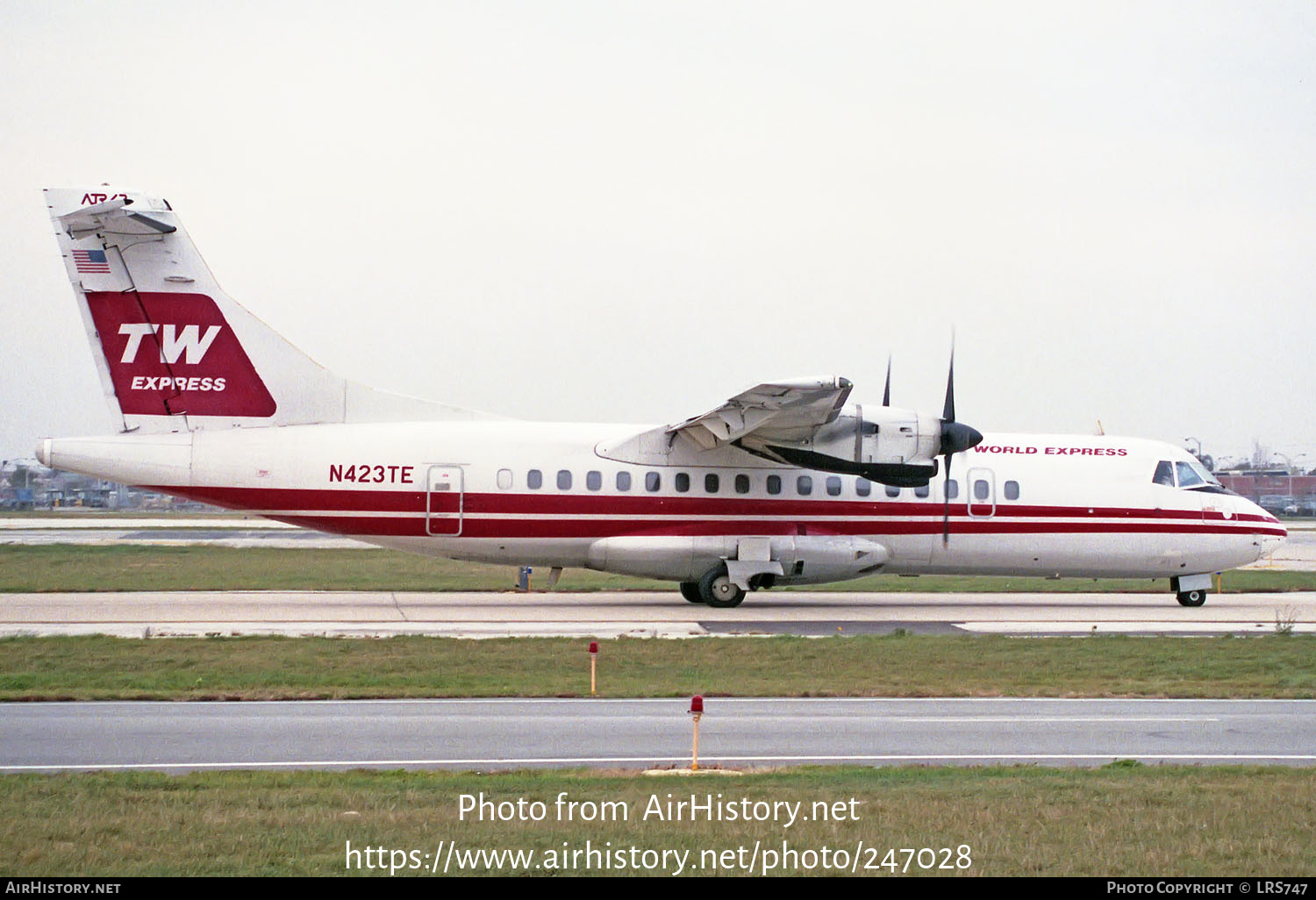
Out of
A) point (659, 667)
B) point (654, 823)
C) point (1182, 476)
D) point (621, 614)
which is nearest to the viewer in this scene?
point (654, 823)

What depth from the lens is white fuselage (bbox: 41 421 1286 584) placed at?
2558cm

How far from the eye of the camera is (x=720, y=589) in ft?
89.5

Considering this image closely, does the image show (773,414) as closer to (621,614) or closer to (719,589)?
(719,589)

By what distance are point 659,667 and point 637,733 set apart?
516 cm

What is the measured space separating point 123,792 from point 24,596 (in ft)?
69.1

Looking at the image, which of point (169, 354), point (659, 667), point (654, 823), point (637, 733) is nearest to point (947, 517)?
point (659, 667)

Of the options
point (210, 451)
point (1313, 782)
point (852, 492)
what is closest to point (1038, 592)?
point (852, 492)

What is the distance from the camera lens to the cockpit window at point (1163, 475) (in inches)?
1149

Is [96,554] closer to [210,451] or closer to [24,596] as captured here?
[24,596]

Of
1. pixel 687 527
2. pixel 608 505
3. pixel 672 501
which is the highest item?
pixel 672 501

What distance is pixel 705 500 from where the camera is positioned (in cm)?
2727

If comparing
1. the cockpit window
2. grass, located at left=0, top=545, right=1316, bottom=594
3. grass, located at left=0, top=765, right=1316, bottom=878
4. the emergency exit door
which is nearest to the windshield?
the cockpit window
